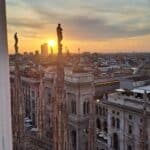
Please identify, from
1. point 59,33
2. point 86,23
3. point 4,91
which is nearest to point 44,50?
point 59,33

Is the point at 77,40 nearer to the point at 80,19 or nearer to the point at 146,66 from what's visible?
the point at 80,19

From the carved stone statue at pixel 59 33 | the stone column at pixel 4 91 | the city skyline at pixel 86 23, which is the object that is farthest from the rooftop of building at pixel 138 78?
the stone column at pixel 4 91

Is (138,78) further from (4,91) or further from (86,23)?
(4,91)

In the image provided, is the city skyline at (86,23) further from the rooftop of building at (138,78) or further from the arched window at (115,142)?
the arched window at (115,142)

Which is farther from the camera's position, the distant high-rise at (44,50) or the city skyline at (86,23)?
the distant high-rise at (44,50)

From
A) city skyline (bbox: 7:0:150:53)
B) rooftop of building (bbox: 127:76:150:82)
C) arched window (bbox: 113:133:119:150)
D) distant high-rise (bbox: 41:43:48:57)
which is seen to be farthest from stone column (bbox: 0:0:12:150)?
arched window (bbox: 113:133:119:150)

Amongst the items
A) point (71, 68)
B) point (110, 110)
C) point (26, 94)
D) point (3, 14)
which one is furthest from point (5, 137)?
point (110, 110)
